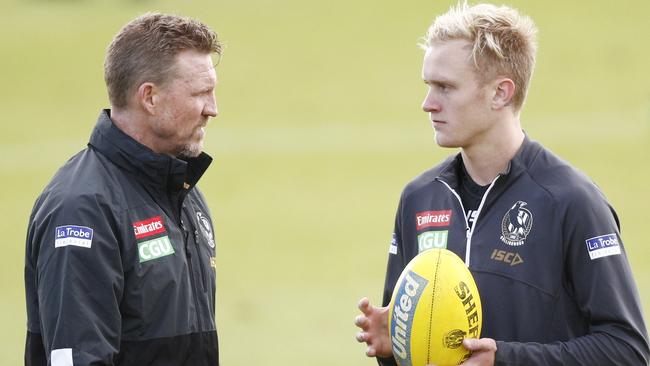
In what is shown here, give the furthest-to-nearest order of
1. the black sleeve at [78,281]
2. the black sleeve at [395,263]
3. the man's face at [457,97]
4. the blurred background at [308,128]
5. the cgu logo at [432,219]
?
the blurred background at [308,128] < the black sleeve at [395,263] < the cgu logo at [432,219] < the man's face at [457,97] < the black sleeve at [78,281]

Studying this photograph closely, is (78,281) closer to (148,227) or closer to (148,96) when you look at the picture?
(148,227)

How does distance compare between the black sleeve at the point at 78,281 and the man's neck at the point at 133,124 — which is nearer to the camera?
the black sleeve at the point at 78,281

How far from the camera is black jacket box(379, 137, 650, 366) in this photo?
12.7ft

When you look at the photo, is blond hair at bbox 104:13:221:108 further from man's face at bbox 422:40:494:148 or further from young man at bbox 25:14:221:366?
man's face at bbox 422:40:494:148

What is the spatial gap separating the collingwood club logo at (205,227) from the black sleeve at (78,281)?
23.1 inches

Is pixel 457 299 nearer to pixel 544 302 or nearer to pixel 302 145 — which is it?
pixel 544 302

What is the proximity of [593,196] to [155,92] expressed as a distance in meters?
1.62

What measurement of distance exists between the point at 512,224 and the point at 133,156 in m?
1.39

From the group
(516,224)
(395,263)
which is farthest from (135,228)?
(516,224)

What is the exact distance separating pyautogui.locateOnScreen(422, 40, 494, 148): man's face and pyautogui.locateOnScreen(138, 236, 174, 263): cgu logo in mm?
1052

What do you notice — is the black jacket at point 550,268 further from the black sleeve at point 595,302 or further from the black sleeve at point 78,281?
the black sleeve at point 78,281

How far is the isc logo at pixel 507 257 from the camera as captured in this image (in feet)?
13.1

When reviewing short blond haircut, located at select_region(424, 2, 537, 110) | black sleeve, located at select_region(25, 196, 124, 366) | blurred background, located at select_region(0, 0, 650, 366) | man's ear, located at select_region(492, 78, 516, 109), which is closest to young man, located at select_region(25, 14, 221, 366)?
black sleeve, located at select_region(25, 196, 124, 366)

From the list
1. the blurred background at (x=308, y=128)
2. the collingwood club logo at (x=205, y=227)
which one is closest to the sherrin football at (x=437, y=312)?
the collingwood club logo at (x=205, y=227)
